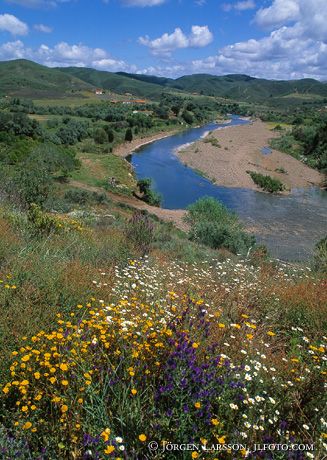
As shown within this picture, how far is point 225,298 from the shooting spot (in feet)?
18.5

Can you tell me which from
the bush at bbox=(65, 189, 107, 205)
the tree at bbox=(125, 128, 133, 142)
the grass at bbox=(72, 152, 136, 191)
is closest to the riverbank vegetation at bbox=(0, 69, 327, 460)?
the bush at bbox=(65, 189, 107, 205)

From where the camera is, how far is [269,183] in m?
47.8

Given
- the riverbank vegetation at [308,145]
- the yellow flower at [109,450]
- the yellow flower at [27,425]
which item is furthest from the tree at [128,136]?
the yellow flower at [109,450]

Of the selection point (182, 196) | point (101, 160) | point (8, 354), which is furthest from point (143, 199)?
point (8, 354)

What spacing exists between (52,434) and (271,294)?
13.6 ft

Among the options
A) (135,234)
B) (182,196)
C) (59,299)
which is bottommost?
(182,196)

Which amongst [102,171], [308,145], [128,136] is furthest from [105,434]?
[128,136]

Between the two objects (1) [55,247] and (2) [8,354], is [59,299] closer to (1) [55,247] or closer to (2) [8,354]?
(2) [8,354]

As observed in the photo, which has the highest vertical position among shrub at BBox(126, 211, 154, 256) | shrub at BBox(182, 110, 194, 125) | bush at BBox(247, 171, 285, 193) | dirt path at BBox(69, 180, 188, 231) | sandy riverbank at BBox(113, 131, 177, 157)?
shrub at BBox(182, 110, 194, 125)

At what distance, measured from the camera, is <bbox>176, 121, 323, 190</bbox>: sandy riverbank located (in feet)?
172

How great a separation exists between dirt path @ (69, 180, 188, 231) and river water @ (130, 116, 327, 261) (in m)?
3.58

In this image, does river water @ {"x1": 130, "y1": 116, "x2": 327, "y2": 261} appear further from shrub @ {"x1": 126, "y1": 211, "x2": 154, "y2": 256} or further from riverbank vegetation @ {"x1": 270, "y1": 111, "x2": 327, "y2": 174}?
riverbank vegetation @ {"x1": 270, "y1": 111, "x2": 327, "y2": 174}

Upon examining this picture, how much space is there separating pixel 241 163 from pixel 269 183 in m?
14.6

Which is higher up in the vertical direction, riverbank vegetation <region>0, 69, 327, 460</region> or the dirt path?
riverbank vegetation <region>0, 69, 327, 460</region>
